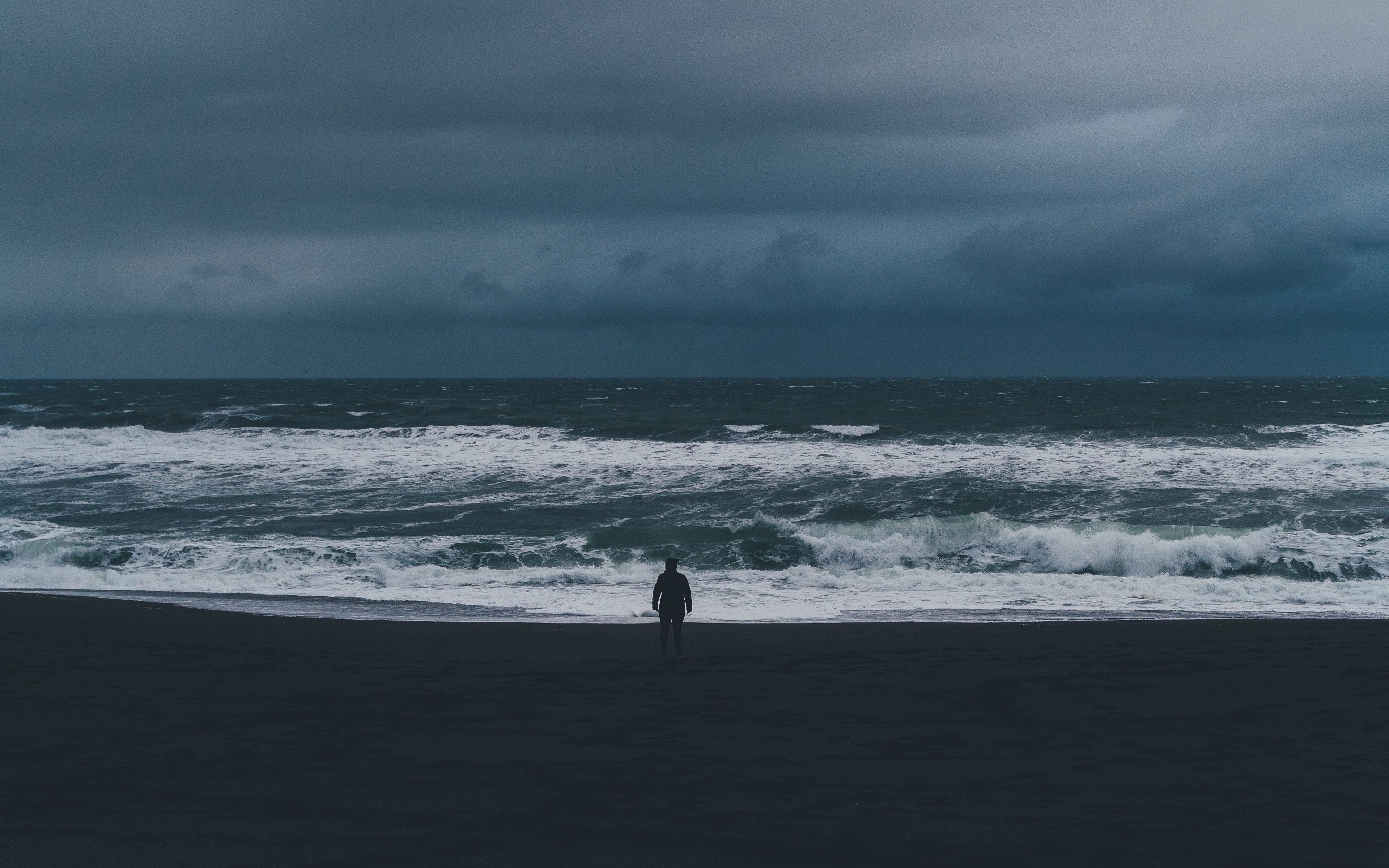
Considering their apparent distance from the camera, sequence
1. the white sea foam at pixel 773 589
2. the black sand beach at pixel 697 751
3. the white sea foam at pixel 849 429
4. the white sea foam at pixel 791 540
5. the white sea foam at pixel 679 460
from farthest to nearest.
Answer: the white sea foam at pixel 849 429, the white sea foam at pixel 679 460, the white sea foam at pixel 791 540, the white sea foam at pixel 773 589, the black sand beach at pixel 697 751

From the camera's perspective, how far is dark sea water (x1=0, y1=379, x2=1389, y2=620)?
1570 centimetres

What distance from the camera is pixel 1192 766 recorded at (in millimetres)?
6746

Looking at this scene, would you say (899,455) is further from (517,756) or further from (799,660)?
(517,756)

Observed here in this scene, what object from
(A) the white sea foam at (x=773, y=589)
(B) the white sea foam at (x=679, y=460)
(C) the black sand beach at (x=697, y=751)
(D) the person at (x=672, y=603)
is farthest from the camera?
(B) the white sea foam at (x=679, y=460)

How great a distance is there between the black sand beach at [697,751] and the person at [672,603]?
0.44 metres

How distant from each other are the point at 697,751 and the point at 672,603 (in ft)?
10.3

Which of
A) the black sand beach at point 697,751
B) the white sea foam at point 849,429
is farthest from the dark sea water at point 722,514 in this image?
the black sand beach at point 697,751

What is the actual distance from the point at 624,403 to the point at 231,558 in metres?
43.6

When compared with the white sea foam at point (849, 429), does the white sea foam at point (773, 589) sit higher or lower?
lower

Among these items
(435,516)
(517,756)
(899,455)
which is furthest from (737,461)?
(517,756)

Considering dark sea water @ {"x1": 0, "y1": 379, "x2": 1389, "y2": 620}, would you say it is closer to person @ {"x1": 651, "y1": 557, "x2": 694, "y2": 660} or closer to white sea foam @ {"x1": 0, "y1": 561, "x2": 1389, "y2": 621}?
white sea foam @ {"x1": 0, "y1": 561, "x2": 1389, "y2": 621}

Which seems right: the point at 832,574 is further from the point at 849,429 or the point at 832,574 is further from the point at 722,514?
the point at 849,429

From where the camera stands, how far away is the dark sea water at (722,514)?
51.5 feet

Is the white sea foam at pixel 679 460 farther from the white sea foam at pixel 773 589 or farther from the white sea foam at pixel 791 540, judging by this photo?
the white sea foam at pixel 773 589
